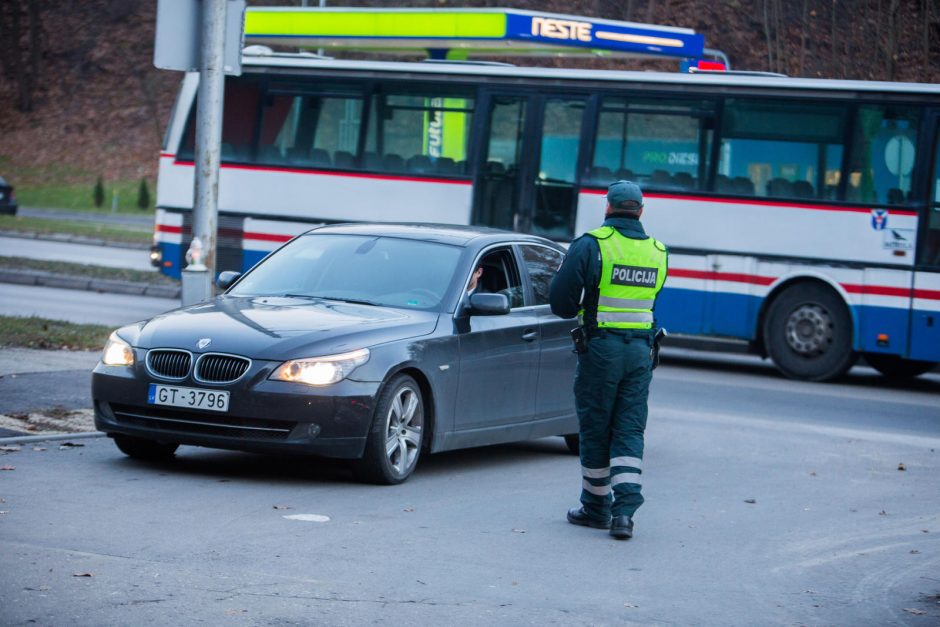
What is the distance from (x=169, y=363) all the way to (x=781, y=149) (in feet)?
36.9

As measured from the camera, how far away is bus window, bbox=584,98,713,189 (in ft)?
61.4

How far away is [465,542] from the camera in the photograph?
735 centimetres

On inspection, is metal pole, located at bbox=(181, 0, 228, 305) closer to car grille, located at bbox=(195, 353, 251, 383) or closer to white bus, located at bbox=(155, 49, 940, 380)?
car grille, located at bbox=(195, 353, 251, 383)

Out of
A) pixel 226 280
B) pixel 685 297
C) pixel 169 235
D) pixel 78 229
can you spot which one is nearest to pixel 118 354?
pixel 226 280

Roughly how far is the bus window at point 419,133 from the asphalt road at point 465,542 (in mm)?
8919

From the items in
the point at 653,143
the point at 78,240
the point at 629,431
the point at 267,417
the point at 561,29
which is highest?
the point at 561,29

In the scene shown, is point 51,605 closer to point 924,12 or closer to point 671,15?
point 924,12

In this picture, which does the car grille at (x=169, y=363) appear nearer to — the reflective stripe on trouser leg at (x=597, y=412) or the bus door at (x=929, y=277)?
the reflective stripe on trouser leg at (x=597, y=412)

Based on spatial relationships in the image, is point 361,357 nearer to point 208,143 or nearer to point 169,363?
point 169,363

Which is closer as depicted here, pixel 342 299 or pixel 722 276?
pixel 342 299

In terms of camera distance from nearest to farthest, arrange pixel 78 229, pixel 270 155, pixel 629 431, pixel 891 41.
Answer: pixel 629 431 < pixel 270 155 < pixel 891 41 < pixel 78 229

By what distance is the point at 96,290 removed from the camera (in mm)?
23859

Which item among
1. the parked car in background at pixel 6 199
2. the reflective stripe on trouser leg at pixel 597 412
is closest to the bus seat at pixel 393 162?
the reflective stripe on trouser leg at pixel 597 412

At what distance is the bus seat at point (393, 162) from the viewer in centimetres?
2012
